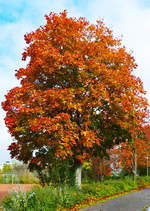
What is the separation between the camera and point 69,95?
11.0 metres

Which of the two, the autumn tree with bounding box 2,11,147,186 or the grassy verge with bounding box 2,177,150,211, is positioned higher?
the autumn tree with bounding box 2,11,147,186

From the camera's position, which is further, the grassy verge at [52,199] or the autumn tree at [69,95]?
the autumn tree at [69,95]

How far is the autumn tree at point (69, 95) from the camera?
10.9 metres

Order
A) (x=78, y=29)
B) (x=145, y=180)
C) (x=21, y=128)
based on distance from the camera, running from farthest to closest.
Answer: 1. (x=145, y=180)
2. (x=78, y=29)
3. (x=21, y=128)

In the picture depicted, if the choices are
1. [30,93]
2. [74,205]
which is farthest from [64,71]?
[74,205]

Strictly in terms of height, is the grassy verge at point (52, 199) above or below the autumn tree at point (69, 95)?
below

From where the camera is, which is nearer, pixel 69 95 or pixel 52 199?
pixel 52 199

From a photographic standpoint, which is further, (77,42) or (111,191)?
(111,191)

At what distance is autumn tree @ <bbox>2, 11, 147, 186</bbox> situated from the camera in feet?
35.7

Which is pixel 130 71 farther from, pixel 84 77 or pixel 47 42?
pixel 47 42

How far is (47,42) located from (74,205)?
7838 millimetres

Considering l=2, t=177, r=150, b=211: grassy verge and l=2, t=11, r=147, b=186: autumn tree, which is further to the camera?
l=2, t=11, r=147, b=186: autumn tree

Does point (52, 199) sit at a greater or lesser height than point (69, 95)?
lesser

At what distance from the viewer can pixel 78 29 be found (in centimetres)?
1337
